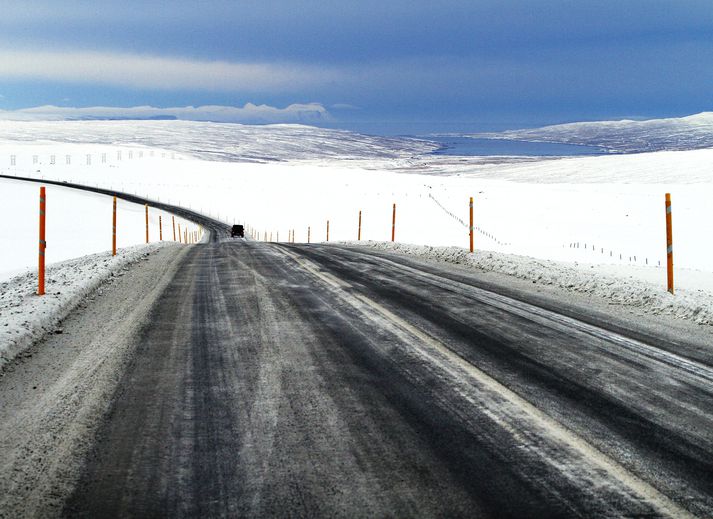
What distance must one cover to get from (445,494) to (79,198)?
241 feet

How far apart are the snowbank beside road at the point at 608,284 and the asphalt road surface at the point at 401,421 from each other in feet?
5.15

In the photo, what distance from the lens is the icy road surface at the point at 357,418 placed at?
3.60 meters

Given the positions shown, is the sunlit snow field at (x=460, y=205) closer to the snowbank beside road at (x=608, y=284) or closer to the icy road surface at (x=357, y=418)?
the snowbank beside road at (x=608, y=284)

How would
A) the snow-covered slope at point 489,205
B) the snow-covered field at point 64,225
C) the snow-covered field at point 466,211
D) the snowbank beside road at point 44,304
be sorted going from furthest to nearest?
the snow-covered slope at point 489,205 → the snow-covered field at point 64,225 → the snow-covered field at point 466,211 → the snowbank beside road at point 44,304

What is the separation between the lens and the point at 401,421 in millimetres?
4691

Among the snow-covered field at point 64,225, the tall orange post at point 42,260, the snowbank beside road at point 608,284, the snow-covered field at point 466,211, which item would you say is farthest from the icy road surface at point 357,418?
the snow-covered field at point 64,225

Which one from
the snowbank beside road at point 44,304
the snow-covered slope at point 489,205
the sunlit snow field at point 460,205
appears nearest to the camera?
the snowbank beside road at point 44,304

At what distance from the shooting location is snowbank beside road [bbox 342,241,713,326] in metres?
8.92

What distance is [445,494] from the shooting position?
3.61 m

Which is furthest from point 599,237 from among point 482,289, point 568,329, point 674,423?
point 674,423

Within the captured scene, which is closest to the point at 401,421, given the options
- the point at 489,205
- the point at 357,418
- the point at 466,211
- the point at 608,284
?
the point at 357,418

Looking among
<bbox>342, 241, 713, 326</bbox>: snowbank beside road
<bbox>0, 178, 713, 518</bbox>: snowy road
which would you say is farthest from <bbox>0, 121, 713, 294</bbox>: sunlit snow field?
<bbox>0, 178, 713, 518</bbox>: snowy road

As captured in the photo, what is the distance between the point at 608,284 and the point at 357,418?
24.3 ft

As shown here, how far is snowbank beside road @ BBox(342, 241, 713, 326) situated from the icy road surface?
1725 mm
